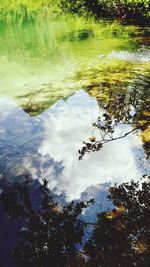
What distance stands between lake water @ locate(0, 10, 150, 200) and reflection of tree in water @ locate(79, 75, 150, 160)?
53 millimetres

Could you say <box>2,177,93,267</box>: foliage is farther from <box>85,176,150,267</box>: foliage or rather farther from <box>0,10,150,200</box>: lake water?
<box>0,10,150,200</box>: lake water

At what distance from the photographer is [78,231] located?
14.5 feet

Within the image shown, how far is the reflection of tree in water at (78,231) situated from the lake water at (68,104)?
1.76ft

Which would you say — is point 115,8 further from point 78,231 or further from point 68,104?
point 78,231

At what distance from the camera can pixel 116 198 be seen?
17.2 feet

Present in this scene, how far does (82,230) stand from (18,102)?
17.3 ft

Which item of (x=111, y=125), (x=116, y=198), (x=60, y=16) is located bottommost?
(x=116, y=198)

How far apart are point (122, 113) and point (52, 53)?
678cm

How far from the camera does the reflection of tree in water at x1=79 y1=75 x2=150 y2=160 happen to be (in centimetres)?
712

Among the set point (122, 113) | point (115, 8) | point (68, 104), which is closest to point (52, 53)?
point (68, 104)

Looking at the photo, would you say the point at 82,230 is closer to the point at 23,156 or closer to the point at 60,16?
the point at 23,156

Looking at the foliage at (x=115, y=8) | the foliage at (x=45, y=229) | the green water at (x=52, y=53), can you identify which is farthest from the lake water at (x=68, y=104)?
the foliage at (x=115, y=8)

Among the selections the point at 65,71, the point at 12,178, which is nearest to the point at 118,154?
the point at 12,178

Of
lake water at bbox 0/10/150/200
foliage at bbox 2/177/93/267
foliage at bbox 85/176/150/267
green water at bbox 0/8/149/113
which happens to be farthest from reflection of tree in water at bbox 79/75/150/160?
foliage at bbox 2/177/93/267
